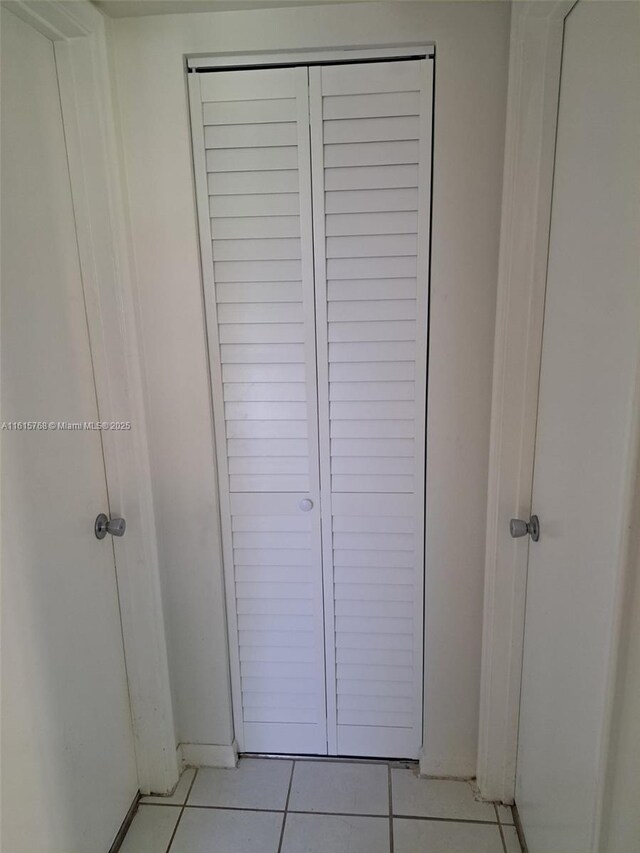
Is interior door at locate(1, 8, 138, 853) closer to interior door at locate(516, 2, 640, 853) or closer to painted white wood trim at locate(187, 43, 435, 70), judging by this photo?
painted white wood trim at locate(187, 43, 435, 70)

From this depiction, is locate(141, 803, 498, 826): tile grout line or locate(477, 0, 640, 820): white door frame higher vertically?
locate(477, 0, 640, 820): white door frame

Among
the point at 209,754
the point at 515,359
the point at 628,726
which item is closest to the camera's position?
the point at 628,726

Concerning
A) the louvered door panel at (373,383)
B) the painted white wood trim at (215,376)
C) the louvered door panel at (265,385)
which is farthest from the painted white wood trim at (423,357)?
the painted white wood trim at (215,376)

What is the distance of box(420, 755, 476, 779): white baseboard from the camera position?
5.15ft

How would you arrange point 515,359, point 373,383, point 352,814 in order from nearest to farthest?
point 515,359 → point 373,383 → point 352,814

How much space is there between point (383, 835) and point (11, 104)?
6.25 ft

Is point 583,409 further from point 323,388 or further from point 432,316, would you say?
point 323,388

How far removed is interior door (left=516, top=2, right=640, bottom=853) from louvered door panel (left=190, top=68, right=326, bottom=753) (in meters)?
0.57

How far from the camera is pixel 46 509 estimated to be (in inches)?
44.2

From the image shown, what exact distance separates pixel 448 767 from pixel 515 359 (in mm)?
1207

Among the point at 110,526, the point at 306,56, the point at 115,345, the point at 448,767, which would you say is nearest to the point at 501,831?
the point at 448,767

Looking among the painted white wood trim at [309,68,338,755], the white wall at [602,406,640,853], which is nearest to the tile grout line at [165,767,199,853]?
the painted white wood trim at [309,68,338,755]

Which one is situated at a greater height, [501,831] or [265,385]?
[265,385]

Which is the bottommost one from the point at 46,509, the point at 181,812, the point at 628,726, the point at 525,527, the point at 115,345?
the point at 181,812
